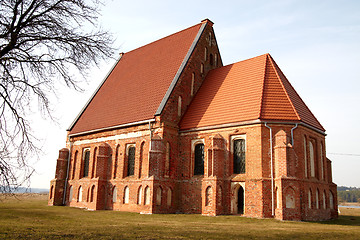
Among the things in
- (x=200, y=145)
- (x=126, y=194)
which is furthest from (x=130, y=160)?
(x=200, y=145)

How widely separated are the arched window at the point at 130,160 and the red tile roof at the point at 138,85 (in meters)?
1.97

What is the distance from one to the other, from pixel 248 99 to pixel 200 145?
4.27 meters

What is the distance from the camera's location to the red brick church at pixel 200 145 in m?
17.1

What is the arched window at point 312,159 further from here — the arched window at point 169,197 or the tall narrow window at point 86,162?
the tall narrow window at point 86,162

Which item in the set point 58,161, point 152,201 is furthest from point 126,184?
point 58,161

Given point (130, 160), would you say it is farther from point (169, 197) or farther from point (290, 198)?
point (290, 198)

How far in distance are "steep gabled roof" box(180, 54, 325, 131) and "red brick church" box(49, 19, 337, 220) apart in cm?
8

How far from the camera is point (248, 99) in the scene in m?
19.2

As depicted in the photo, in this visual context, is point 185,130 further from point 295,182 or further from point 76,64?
point 76,64

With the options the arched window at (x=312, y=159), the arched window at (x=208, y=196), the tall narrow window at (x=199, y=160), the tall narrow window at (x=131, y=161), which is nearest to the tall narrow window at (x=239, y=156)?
the arched window at (x=208, y=196)

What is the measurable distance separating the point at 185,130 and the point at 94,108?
1022 cm

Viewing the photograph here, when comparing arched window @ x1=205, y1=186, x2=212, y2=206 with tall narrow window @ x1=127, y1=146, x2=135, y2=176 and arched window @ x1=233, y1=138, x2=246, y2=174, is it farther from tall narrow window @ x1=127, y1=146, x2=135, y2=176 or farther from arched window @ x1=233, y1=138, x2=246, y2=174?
tall narrow window @ x1=127, y1=146, x2=135, y2=176

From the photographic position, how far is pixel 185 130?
2081 cm

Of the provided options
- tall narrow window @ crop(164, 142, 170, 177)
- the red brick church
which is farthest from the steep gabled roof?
tall narrow window @ crop(164, 142, 170, 177)
